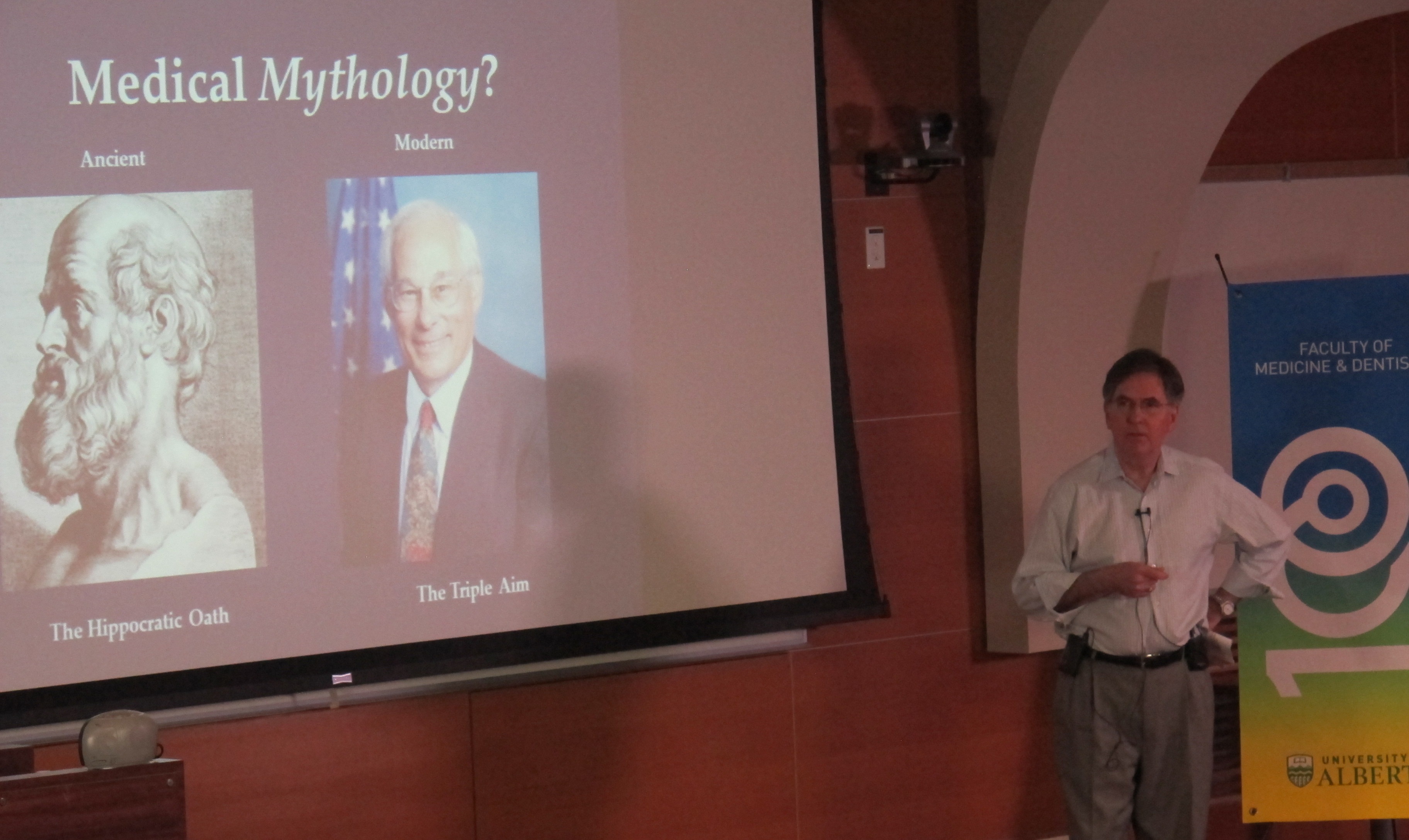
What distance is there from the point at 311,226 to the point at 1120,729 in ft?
8.08

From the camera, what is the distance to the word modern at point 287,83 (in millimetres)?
3305

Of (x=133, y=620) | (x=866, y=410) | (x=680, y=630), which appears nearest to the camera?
(x=133, y=620)

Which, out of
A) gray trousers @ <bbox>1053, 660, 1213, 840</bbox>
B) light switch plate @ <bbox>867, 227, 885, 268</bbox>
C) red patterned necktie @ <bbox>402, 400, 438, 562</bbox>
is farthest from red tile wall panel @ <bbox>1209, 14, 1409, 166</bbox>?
red patterned necktie @ <bbox>402, 400, 438, 562</bbox>

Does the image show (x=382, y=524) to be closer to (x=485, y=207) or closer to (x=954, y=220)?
(x=485, y=207)

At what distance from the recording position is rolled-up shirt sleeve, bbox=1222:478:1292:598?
141 inches

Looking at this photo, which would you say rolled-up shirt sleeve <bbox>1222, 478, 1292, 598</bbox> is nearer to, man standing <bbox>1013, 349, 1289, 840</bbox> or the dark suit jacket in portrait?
man standing <bbox>1013, 349, 1289, 840</bbox>

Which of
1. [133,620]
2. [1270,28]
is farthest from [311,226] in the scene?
[1270,28]

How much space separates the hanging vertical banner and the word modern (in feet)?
7.74

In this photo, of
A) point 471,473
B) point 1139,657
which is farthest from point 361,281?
point 1139,657

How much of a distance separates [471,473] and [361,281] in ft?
1.92

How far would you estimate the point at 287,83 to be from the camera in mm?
3459

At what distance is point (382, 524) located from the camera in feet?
11.7

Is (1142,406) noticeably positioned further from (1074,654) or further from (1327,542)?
(1327,542)

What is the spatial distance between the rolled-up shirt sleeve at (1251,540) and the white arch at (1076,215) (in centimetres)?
81
